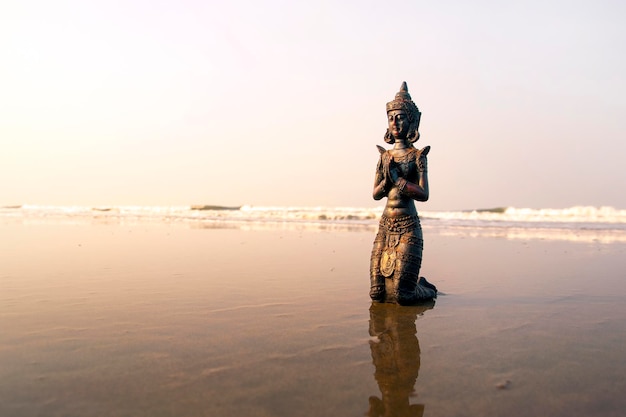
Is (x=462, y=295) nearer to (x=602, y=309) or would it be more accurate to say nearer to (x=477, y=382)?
(x=602, y=309)

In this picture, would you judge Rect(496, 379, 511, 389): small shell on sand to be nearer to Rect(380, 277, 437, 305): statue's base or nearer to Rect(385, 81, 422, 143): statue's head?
Rect(380, 277, 437, 305): statue's base

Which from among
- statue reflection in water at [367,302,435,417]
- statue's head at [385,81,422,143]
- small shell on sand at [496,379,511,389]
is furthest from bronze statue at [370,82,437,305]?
small shell on sand at [496,379,511,389]

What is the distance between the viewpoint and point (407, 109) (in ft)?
Answer: 21.4

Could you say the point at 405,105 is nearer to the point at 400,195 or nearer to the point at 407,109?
the point at 407,109

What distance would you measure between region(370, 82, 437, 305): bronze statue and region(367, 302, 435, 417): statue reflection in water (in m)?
0.27

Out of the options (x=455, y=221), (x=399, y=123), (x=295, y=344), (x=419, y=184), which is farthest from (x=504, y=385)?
(x=455, y=221)

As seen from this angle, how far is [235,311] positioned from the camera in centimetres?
544

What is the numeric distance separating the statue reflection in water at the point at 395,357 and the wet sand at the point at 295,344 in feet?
0.05

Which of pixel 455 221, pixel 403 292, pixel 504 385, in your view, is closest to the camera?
pixel 504 385

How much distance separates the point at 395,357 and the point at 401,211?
284 centimetres

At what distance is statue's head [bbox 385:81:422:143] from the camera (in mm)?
6539

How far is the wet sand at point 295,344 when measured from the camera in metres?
2.93

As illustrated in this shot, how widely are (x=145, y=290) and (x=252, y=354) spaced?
3218mm

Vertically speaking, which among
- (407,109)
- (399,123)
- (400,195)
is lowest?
(400,195)
